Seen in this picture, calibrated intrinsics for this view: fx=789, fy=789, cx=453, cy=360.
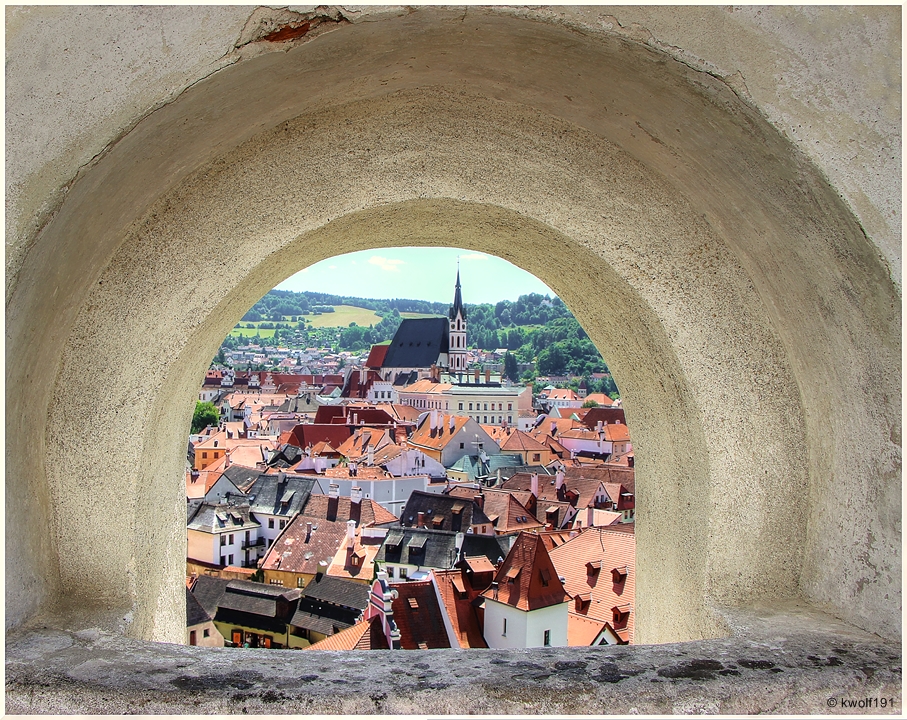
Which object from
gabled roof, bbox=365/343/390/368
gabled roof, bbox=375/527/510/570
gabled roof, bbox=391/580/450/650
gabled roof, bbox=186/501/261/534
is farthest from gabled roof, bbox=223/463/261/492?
gabled roof, bbox=365/343/390/368

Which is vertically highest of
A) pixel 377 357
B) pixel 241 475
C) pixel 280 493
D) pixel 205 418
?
pixel 377 357

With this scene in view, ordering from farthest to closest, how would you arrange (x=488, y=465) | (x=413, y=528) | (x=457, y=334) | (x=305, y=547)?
1. (x=457, y=334)
2. (x=488, y=465)
3. (x=305, y=547)
4. (x=413, y=528)

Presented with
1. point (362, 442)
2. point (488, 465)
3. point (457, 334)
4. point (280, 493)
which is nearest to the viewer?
point (280, 493)

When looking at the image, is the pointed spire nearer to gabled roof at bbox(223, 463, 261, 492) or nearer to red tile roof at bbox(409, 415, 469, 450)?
red tile roof at bbox(409, 415, 469, 450)

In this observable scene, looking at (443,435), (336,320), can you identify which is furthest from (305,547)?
(336,320)

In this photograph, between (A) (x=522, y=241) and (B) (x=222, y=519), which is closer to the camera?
(A) (x=522, y=241)

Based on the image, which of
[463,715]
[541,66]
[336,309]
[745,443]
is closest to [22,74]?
[541,66]

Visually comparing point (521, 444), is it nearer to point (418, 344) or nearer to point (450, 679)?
point (418, 344)

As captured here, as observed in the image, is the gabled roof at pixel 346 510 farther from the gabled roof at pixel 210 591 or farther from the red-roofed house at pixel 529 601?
the red-roofed house at pixel 529 601
